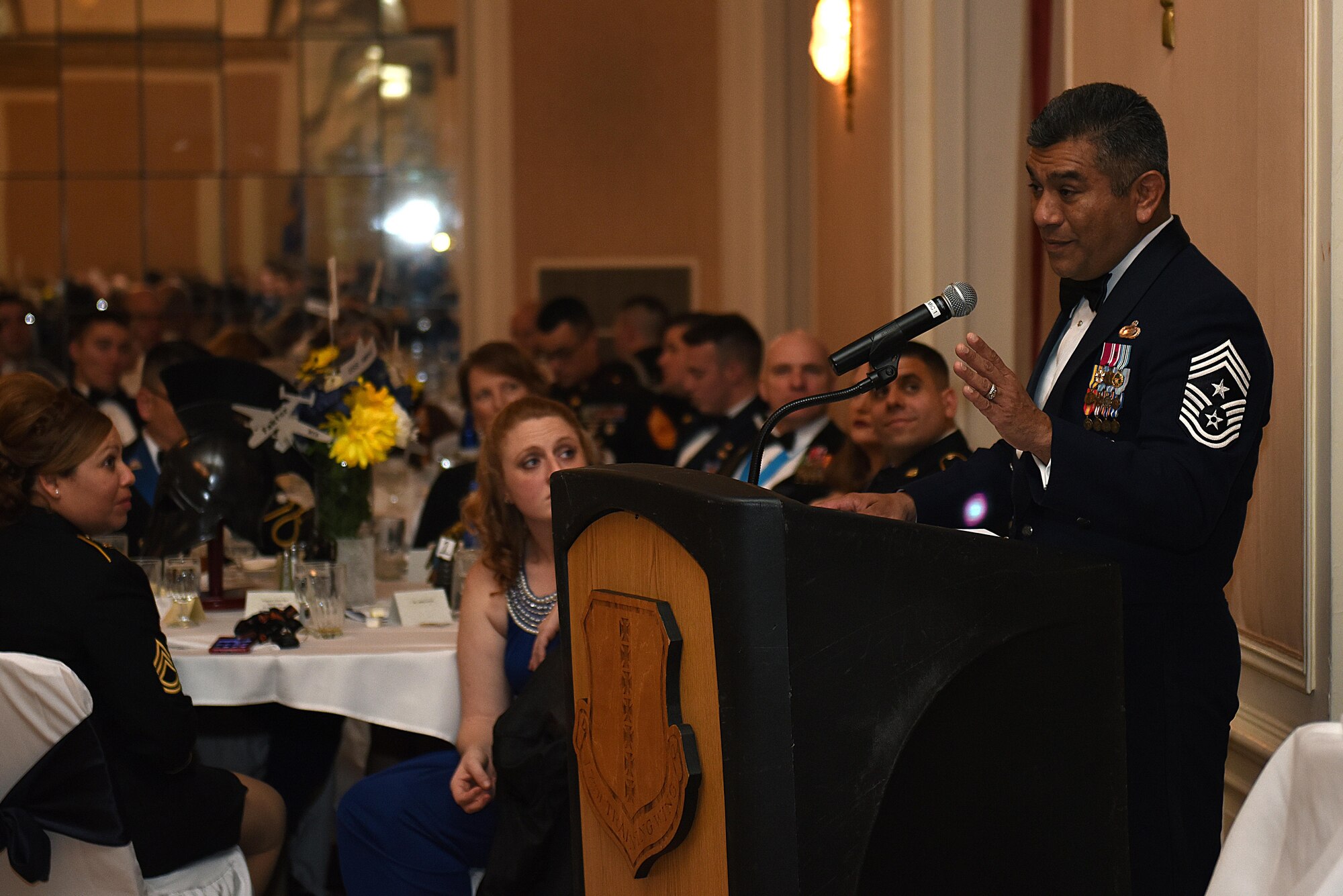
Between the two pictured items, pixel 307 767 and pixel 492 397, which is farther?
pixel 492 397

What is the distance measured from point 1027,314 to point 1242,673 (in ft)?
6.69

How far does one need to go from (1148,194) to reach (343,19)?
8902 millimetres

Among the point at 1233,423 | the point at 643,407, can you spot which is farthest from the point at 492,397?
the point at 1233,423

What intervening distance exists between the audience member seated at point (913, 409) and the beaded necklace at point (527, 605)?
3.51 ft

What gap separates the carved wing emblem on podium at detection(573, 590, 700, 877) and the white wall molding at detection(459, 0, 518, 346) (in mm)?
7828

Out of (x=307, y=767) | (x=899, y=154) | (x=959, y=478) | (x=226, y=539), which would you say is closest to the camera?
(x=959, y=478)

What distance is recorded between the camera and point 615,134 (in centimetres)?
917

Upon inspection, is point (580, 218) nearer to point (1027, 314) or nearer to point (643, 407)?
point (643, 407)

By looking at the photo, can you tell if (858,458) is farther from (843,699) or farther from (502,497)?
(843,699)

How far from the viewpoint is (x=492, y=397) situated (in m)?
4.62

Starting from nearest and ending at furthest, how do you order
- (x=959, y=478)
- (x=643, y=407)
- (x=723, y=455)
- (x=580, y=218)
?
(x=959, y=478) → (x=723, y=455) → (x=643, y=407) → (x=580, y=218)

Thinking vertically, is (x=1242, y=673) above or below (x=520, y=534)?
below

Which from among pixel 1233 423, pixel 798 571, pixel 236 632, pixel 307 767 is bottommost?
pixel 307 767

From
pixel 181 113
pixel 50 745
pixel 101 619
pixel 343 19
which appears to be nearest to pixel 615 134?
pixel 343 19
